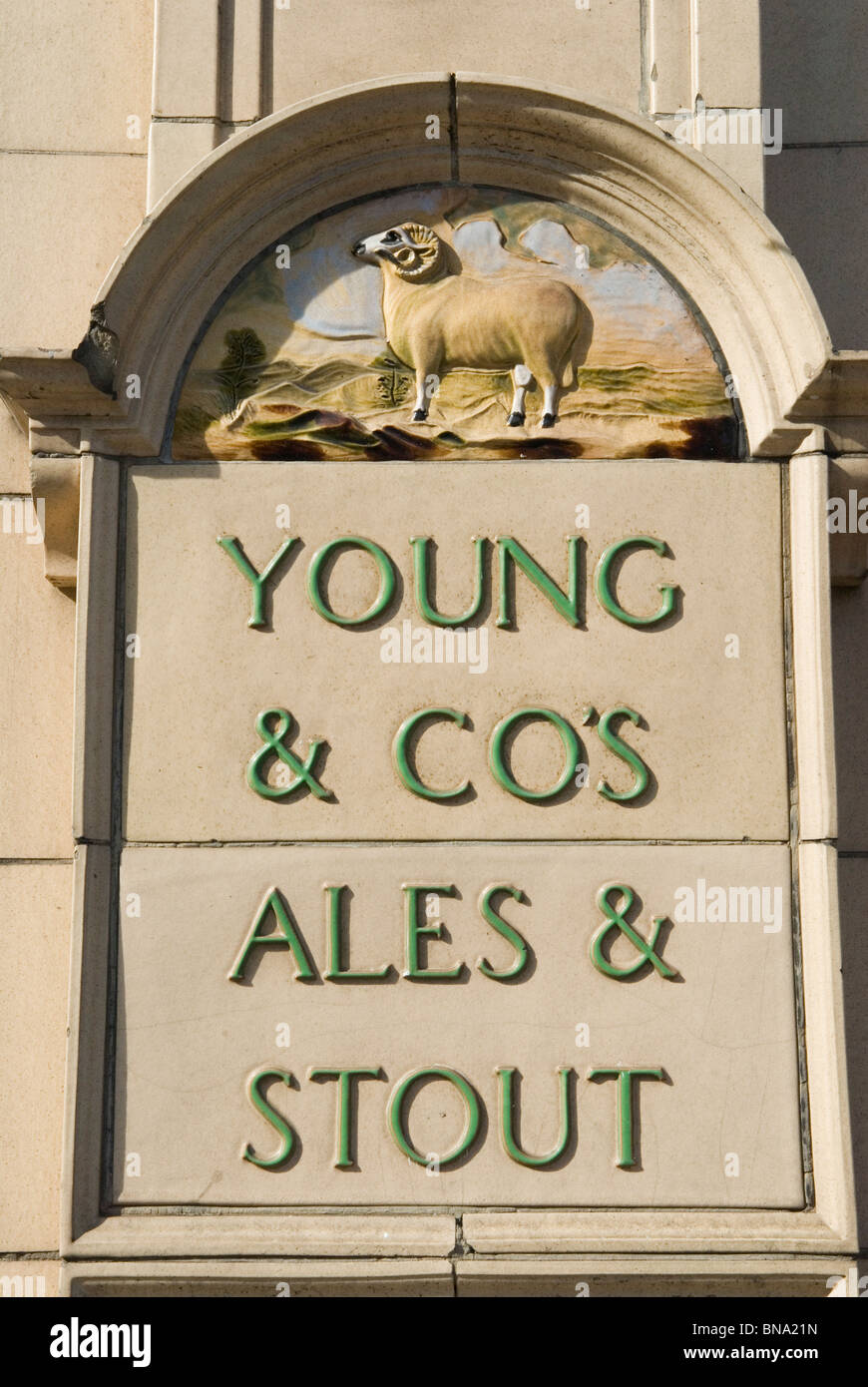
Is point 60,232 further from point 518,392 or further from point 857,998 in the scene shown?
point 857,998

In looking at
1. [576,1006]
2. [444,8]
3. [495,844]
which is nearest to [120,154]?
[444,8]

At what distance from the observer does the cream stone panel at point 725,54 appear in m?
5.38

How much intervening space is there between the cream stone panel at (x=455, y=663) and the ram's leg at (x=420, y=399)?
180 mm

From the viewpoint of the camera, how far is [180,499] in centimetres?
504

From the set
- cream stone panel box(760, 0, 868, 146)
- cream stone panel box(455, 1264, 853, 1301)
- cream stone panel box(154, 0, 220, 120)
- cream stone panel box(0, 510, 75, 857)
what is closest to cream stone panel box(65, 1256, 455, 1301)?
cream stone panel box(455, 1264, 853, 1301)

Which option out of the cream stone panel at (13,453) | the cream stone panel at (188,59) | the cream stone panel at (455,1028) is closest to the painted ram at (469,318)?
the cream stone panel at (188,59)

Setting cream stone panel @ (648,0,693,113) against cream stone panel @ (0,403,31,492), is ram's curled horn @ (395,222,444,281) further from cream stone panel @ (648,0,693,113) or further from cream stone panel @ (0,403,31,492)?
cream stone panel @ (0,403,31,492)

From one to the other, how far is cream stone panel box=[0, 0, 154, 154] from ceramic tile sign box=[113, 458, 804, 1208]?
156 cm

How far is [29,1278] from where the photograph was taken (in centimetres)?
514

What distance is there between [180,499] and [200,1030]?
162cm

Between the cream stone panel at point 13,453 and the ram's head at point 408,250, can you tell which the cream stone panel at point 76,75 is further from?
the ram's head at point 408,250

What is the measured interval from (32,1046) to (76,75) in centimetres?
342

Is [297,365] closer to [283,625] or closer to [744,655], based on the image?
[283,625]
